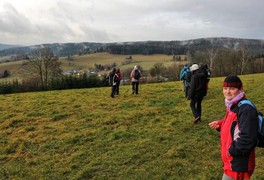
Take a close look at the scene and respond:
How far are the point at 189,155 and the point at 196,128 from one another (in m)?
2.76

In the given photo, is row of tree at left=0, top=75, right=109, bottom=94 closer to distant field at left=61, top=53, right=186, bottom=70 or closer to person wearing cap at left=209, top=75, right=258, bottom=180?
person wearing cap at left=209, top=75, right=258, bottom=180

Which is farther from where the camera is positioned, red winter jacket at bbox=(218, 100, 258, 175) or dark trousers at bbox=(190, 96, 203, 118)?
dark trousers at bbox=(190, 96, 203, 118)

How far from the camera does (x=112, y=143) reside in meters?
9.40

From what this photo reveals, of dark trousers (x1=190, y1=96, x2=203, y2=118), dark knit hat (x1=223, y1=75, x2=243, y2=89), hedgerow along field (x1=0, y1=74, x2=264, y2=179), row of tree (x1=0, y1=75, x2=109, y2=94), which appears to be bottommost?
row of tree (x1=0, y1=75, x2=109, y2=94)

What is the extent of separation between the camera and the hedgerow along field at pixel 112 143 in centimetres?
727

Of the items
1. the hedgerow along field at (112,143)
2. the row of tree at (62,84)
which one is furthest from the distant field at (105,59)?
the hedgerow along field at (112,143)

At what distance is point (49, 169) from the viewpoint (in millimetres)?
7633

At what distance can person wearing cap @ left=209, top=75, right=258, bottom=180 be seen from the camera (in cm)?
363

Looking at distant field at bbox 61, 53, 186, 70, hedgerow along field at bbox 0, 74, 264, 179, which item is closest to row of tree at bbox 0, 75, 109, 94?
hedgerow along field at bbox 0, 74, 264, 179

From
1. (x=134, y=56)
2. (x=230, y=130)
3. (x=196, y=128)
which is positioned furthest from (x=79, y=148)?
(x=134, y=56)

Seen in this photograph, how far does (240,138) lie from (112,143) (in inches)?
243

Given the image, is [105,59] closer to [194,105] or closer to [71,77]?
[71,77]

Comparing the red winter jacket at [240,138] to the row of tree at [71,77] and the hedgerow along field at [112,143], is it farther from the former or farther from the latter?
the row of tree at [71,77]

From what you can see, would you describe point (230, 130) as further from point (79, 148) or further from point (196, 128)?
point (196, 128)
